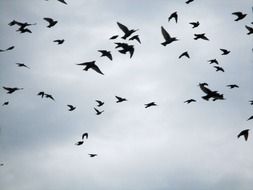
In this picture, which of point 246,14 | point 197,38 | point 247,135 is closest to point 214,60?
point 197,38

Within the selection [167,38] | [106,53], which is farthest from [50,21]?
[167,38]

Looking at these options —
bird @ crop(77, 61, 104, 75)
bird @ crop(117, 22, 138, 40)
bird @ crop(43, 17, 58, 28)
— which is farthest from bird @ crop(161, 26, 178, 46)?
bird @ crop(43, 17, 58, 28)

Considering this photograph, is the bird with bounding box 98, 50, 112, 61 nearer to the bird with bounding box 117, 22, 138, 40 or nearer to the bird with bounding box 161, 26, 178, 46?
the bird with bounding box 117, 22, 138, 40

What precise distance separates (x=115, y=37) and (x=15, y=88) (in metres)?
8.49

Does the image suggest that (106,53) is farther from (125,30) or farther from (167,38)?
(167,38)

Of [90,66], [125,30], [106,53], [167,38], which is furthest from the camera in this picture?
[106,53]

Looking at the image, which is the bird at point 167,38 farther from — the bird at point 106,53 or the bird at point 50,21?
the bird at point 50,21

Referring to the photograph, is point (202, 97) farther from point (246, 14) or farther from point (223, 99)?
point (246, 14)

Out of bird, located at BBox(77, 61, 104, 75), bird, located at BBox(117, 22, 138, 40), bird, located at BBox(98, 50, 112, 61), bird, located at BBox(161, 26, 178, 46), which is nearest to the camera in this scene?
bird, located at BBox(117, 22, 138, 40)

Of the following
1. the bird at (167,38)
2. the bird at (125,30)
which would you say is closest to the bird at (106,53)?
the bird at (125,30)

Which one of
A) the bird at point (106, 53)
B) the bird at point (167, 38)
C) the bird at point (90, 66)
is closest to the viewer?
the bird at point (167, 38)

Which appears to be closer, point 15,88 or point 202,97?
point 202,97

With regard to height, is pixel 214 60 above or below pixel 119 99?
above

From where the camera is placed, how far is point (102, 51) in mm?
23250
